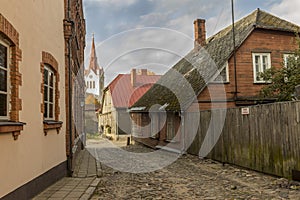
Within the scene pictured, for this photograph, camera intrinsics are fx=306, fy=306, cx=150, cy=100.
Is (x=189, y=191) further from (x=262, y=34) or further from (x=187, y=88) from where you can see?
(x=262, y=34)

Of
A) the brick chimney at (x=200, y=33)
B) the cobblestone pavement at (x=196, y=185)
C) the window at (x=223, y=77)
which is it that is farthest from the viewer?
the brick chimney at (x=200, y=33)

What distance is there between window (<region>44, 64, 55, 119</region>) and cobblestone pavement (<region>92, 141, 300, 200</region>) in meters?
2.28

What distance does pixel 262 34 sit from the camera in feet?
50.9

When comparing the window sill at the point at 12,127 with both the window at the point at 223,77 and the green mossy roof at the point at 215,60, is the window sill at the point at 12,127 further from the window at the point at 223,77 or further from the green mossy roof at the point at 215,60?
the window at the point at 223,77

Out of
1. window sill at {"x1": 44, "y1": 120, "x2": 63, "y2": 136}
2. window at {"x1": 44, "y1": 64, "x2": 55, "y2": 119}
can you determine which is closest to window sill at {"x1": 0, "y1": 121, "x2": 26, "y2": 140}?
window sill at {"x1": 44, "y1": 120, "x2": 63, "y2": 136}

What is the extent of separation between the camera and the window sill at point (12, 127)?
14.4 ft

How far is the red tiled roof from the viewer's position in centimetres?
3231

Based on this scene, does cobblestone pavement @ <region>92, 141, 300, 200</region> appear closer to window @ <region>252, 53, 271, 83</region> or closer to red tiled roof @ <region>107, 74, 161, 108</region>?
window @ <region>252, 53, 271, 83</region>

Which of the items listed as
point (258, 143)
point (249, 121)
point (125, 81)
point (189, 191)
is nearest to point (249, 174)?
point (258, 143)

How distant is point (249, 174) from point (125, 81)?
28.5 m

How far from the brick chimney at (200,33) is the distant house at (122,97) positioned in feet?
40.4

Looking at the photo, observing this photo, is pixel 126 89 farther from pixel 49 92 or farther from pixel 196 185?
pixel 196 185

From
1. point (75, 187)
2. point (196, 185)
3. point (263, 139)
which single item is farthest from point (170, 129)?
point (75, 187)

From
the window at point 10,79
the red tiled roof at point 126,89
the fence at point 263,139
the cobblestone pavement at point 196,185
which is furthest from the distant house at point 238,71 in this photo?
the red tiled roof at point 126,89
